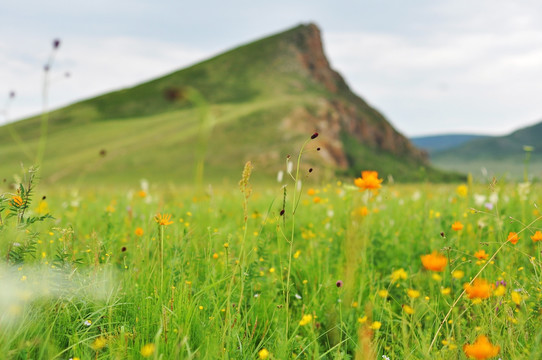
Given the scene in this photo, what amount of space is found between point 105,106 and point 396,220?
397 ft

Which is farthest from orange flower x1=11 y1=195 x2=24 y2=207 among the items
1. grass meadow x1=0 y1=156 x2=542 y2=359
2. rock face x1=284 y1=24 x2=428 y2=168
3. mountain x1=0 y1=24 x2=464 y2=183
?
rock face x1=284 y1=24 x2=428 y2=168

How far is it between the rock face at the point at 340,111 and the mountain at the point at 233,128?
1.11ft

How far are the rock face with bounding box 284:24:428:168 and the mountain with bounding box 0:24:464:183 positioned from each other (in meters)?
0.34

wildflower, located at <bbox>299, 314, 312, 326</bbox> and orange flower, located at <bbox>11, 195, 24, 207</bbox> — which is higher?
orange flower, located at <bbox>11, 195, 24, 207</bbox>

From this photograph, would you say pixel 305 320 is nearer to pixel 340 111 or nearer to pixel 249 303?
pixel 249 303

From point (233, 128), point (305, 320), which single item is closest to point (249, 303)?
point (305, 320)

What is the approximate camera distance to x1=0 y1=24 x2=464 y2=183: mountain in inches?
2571

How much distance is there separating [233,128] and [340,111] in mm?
35071

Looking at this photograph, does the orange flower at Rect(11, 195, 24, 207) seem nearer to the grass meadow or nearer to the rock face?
the grass meadow

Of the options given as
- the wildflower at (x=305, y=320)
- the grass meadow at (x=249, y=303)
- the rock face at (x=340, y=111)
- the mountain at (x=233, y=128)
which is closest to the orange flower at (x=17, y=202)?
the grass meadow at (x=249, y=303)

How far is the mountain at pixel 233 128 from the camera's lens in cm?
6531

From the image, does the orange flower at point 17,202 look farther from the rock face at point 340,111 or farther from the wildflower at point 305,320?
the rock face at point 340,111

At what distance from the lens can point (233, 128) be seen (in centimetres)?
7500

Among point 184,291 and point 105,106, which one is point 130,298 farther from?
point 105,106
